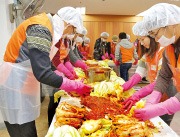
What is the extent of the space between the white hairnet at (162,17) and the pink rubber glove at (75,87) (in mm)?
716

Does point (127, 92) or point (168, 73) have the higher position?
point (168, 73)

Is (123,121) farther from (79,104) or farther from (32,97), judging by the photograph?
(32,97)

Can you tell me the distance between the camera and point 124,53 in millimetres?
5996

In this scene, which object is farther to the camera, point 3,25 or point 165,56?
point 3,25

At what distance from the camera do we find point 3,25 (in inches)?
124

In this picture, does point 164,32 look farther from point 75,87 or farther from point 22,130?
point 22,130

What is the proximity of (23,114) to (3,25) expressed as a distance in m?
1.93

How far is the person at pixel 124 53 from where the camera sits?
5.95m

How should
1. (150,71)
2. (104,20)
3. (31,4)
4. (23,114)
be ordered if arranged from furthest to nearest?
1. (104,20)
2. (31,4)
3. (150,71)
4. (23,114)

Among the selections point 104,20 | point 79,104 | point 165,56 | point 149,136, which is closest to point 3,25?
point 79,104

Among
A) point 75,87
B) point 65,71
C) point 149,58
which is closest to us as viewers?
point 75,87

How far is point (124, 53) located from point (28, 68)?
463 cm

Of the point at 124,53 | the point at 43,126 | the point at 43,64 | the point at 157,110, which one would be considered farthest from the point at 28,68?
the point at 124,53

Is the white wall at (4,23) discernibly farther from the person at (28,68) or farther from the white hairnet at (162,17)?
Result: the white hairnet at (162,17)
